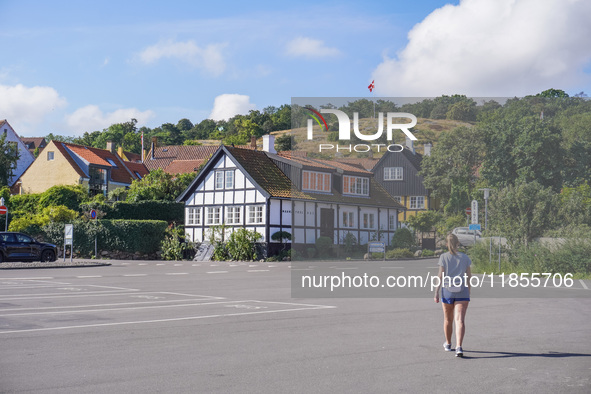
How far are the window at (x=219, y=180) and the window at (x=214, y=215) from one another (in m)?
1.52

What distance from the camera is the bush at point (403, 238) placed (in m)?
28.3

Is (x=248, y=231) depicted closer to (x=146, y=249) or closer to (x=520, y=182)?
(x=146, y=249)

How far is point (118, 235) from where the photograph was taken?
4597cm

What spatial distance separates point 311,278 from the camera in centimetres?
2583

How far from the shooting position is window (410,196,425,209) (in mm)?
26266

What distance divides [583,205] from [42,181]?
216 feet

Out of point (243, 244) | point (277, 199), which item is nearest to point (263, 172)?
point (277, 199)

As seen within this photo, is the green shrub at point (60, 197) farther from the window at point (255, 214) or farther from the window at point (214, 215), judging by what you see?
the window at point (255, 214)

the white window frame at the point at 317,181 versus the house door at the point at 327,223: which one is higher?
the white window frame at the point at 317,181

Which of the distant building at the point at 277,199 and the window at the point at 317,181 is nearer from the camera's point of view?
the window at the point at 317,181

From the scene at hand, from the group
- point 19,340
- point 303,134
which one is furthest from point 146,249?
point 19,340

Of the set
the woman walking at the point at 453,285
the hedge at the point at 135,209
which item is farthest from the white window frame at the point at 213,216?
the woman walking at the point at 453,285

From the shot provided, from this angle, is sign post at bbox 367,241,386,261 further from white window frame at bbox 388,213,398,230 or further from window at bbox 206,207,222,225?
window at bbox 206,207,222,225

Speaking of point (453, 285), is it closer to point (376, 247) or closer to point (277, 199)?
point (376, 247)
